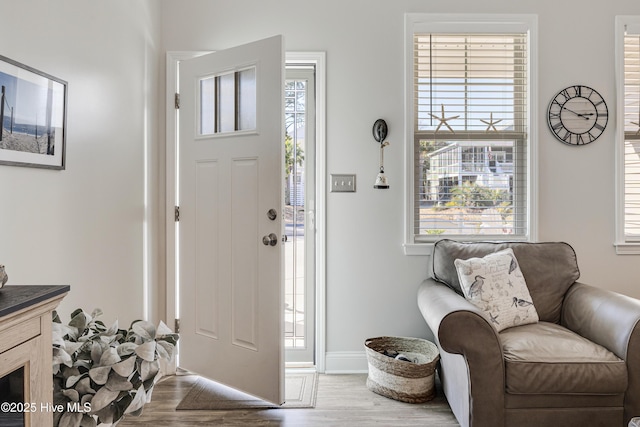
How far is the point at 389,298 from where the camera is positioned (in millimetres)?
2877

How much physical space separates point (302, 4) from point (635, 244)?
2.70m

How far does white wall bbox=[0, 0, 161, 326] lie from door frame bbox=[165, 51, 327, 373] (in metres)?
0.09

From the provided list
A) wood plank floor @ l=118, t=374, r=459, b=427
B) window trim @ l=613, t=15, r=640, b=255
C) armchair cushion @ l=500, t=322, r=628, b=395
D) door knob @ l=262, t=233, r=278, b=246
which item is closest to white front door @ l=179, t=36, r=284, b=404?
door knob @ l=262, t=233, r=278, b=246

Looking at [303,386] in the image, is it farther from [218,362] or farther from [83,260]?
[83,260]

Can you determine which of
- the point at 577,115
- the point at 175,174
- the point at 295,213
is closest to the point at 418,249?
the point at 295,213

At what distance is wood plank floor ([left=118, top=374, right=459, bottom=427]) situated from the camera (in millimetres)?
2248

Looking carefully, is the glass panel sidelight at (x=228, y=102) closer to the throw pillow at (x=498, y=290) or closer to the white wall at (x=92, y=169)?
the white wall at (x=92, y=169)

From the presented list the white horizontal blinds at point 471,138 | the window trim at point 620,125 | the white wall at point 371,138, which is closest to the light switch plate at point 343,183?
the white wall at point 371,138

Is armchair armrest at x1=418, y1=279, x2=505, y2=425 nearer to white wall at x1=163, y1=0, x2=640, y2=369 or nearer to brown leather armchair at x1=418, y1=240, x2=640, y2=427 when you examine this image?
brown leather armchair at x1=418, y1=240, x2=640, y2=427

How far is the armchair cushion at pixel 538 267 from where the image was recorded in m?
2.46

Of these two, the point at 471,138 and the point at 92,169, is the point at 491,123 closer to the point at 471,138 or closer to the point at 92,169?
the point at 471,138

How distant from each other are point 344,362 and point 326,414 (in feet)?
1.84

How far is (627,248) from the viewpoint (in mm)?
2873

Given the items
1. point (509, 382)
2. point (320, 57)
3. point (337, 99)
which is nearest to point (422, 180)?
point (337, 99)
